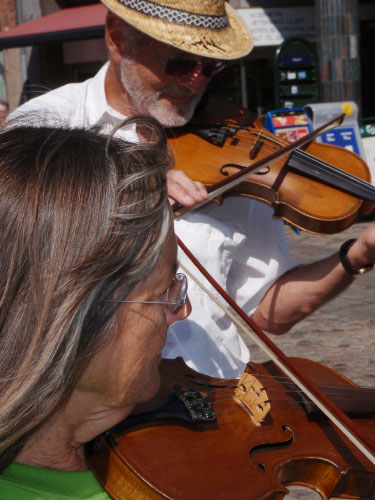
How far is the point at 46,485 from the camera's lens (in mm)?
1116

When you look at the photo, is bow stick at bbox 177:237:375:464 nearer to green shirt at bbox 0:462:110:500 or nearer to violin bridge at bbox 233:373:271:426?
violin bridge at bbox 233:373:271:426

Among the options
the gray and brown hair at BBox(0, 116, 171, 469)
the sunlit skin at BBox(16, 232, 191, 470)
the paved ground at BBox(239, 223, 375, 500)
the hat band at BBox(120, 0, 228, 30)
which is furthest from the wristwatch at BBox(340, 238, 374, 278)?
the paved ground at BBox(239, 223, 375, 500)

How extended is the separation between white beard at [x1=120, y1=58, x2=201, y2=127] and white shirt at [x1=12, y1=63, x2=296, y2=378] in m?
0.06

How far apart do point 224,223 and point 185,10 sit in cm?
54

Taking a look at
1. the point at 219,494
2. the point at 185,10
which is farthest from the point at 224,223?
the point at 219,494

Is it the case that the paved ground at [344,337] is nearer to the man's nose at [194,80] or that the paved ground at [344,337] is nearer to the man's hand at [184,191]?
the man's nose at [194,80]

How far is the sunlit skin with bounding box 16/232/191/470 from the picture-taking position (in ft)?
3.54

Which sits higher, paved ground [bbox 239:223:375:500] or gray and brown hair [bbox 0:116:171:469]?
gray and brown hair [bbox 0:116:171:469]

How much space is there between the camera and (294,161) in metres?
2.05

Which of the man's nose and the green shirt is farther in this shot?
the man's nose

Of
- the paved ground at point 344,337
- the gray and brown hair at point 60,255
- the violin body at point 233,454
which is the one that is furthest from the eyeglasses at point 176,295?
the paved ground at point 344,337

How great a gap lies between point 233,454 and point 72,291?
0.60m

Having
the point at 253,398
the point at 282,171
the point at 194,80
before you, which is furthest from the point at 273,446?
the point at 194,80

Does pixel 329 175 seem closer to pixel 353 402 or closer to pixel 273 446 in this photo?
pixel 353 402
